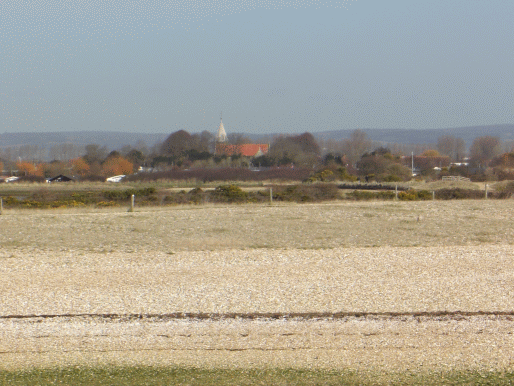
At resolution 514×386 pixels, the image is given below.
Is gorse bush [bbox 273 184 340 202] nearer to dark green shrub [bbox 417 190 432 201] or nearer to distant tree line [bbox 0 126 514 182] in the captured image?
dark green shrub [bbox 417 190 432 201]

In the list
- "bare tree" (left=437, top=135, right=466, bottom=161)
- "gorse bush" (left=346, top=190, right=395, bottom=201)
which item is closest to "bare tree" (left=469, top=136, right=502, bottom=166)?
"bare tree" (left=437, top=135, right=466, bottom=161)

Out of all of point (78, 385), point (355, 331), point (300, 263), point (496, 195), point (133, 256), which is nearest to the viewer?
point (78, 385)

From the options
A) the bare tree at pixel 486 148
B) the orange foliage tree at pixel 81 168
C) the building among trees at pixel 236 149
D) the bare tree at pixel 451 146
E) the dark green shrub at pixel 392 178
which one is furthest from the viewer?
the bare tree at pixel 451 146

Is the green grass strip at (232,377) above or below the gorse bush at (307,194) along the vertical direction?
below

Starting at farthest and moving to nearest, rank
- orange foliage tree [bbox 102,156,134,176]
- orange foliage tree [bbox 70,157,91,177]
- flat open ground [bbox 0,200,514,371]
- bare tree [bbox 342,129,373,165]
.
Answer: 1. bare tree [bbox 342,129,373,165]
2. orange foliage tree [bbox 70,157,91,177]
3. orange foliage tree [bbox 102,156,134,176]
4. flat open ground [bbox 0,200,514,371]

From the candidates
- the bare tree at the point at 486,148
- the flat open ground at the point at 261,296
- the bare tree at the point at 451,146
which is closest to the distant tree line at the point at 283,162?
the bare tree at the point at 486,148

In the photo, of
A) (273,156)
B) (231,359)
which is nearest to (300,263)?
(231,359)

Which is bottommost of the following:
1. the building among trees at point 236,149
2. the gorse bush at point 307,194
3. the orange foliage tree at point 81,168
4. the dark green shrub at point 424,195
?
the dark green shrub at point 424,195

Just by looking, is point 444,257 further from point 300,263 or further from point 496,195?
point 496,195

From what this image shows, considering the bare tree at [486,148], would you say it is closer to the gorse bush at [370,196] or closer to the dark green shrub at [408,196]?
the dark green shrub at [408,196]

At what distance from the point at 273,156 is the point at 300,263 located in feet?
190

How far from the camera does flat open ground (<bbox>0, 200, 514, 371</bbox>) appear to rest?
6.35m

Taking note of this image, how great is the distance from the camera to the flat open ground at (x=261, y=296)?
6.35 m

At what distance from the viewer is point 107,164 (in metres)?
66.3
